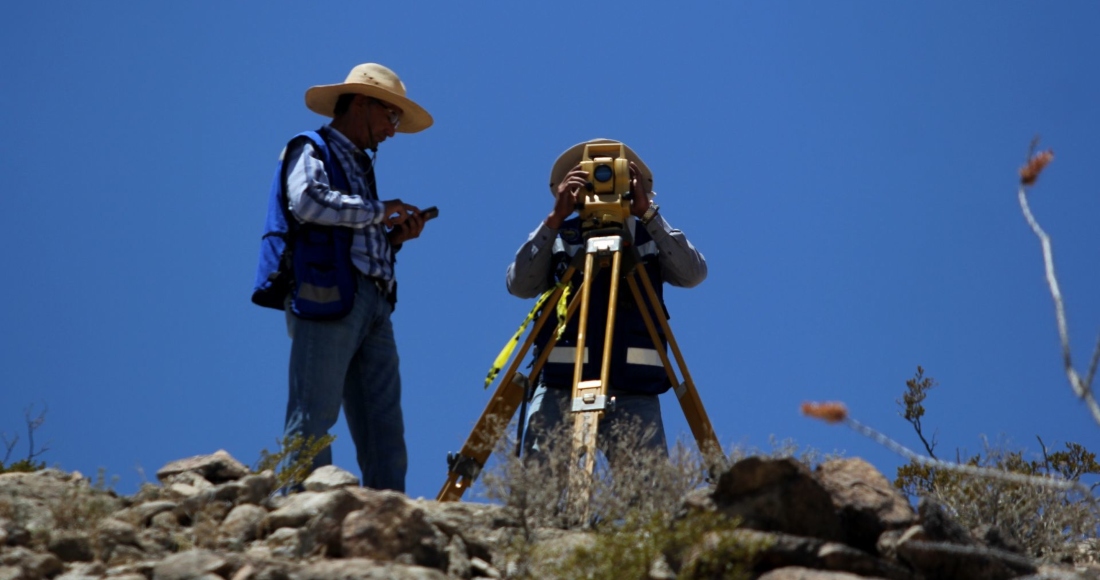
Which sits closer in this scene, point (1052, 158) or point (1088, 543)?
point (1052, 158)

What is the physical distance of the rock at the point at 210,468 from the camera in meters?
5.20

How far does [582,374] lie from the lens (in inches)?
236

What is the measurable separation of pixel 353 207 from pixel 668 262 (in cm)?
164

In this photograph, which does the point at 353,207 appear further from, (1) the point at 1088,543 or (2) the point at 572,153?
(1) the point at 1088,543

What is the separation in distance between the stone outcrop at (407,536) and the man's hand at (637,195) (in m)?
2.17

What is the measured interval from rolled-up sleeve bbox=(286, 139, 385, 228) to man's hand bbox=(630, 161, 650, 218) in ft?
4.26

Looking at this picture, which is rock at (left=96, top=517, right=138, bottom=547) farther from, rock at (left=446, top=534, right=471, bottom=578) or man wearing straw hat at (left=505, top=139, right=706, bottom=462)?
man wearing straw hat at (left=505, top=139, right=706, bottom=462)

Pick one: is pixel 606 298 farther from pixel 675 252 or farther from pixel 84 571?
Result: pixel 84 571

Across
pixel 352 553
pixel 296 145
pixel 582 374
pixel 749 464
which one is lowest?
pixel 352 553

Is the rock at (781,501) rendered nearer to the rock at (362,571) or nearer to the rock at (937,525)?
the rock at (937,525)

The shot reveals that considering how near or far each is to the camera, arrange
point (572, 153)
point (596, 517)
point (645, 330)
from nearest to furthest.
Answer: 1. point (596, 517)
2. point (645, 330)
3. point (572, 153)

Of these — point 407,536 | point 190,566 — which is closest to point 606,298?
point 407,536

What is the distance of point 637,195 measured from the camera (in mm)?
6473

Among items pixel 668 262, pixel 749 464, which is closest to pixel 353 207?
pixel 668 262
